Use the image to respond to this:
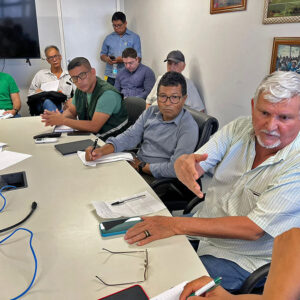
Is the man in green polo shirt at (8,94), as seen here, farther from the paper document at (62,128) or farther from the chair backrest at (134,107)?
the chair backrest at (134,107)

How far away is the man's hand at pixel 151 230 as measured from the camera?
41.3 inches

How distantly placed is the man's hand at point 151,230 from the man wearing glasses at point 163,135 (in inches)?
29.5

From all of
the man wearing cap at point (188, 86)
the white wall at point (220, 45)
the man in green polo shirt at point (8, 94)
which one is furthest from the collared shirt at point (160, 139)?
the man in green polo shirt at point (8, 94)

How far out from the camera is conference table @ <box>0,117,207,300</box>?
34.2 inches

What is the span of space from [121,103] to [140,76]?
64.3 inches

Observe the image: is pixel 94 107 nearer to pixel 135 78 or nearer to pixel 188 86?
pixel 188 86

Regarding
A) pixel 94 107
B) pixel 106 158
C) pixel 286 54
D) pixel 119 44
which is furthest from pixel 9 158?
pixel 119 44

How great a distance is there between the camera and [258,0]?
2.44m

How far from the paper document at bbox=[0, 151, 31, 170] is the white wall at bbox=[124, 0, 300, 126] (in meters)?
1.91

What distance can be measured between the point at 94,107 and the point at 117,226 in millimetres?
1595

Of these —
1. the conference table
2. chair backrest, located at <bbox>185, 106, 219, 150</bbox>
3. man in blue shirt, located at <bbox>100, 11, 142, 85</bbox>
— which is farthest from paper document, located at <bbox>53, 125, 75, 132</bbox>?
man in blue shirt, located at <bbox>100, 11, 142, 85</bbox>

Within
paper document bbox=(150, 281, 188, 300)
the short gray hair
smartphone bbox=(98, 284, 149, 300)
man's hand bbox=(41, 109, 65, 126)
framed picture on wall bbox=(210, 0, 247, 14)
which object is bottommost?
smartphone bbox=(98, 284, 149, 300)

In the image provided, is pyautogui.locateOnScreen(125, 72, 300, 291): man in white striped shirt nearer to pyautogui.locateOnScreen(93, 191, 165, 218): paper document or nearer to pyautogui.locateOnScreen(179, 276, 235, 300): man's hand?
pyautogui.locateOnScreen(93, 191, 165, 218): paper document

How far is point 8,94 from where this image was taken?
3.82m
